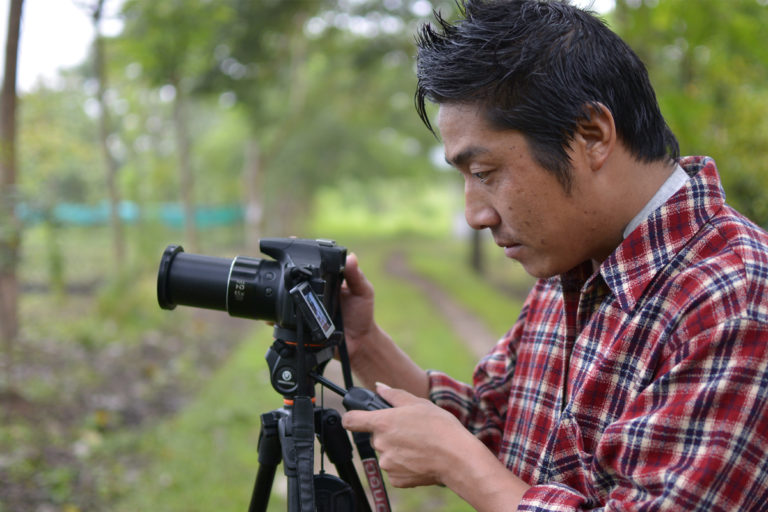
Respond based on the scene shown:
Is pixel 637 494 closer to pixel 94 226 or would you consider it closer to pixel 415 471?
pixel 415 471

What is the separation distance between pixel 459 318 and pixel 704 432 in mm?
8378

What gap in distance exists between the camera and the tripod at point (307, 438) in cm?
146

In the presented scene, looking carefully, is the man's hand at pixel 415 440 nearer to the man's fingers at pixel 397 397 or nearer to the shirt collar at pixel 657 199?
the man's fingers at pixel 397 397

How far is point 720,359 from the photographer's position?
3.31ft

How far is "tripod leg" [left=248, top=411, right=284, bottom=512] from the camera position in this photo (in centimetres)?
163

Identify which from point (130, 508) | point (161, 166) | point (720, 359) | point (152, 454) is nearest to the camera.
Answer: point (720, 359)

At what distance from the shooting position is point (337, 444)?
5.39ft

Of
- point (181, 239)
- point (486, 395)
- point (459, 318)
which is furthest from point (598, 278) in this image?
point (181, 239)

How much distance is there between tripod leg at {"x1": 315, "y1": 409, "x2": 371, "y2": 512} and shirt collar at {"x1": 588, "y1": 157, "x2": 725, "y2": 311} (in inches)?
29.8

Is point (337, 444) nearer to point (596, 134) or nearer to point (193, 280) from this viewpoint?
point (193, 280)

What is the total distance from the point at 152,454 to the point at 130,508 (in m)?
0.74

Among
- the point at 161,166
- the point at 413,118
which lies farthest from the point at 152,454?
the point at 413,118

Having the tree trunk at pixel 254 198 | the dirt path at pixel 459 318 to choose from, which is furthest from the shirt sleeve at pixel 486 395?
the tree trunk at pixel 254 198

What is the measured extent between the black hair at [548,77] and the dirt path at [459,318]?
15.6 ft
